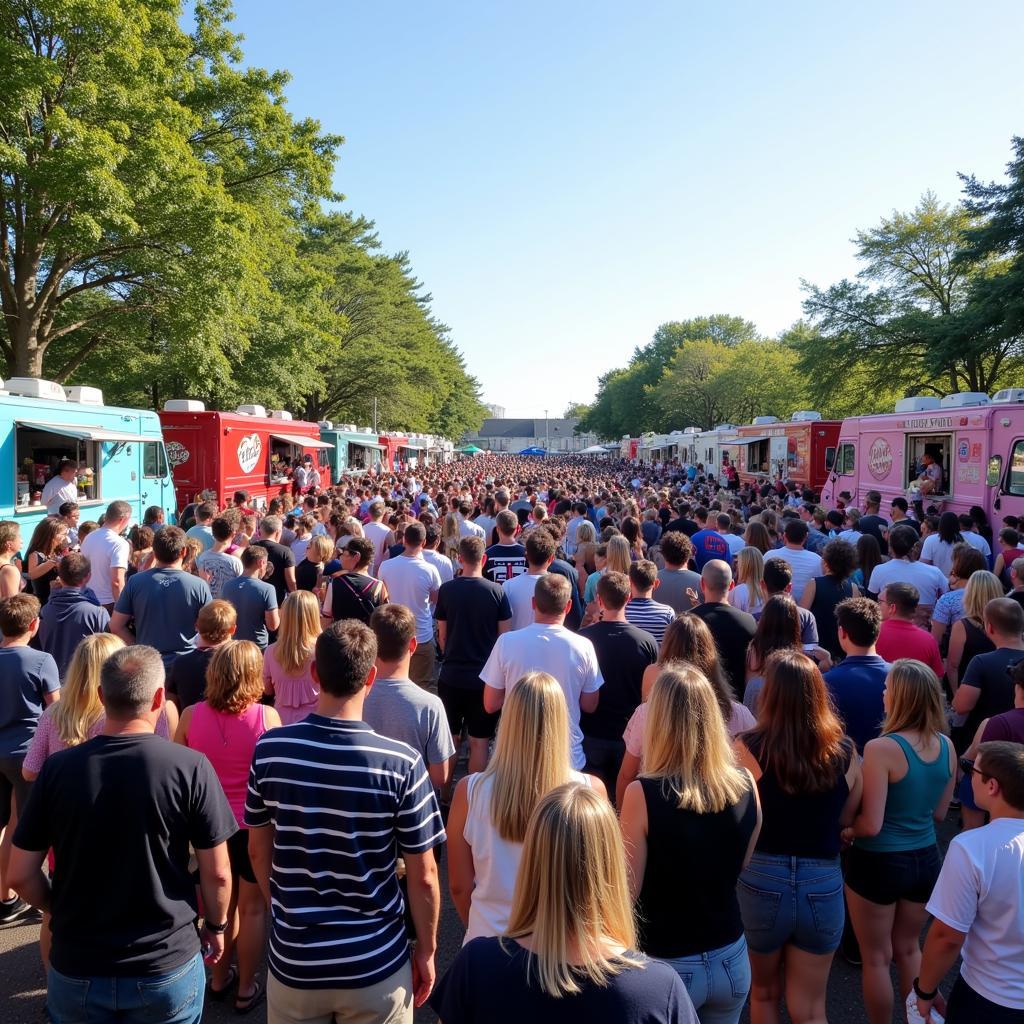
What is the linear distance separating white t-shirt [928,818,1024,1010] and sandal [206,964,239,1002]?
3.28m

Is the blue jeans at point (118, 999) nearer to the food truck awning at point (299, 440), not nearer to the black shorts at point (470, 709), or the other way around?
the black shorts at point (470, 709)

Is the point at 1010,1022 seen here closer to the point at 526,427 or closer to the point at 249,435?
the point at 249,435

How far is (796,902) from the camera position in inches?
115

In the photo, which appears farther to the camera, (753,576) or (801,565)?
(801,565)

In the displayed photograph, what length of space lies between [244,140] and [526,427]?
150 meters

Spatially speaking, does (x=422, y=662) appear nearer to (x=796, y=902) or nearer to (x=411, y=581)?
(x=411, y=581)

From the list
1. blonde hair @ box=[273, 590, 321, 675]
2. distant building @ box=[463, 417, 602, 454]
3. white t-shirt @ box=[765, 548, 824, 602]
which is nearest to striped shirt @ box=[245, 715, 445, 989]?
blonde hair @ box=[273, 590, 321, 675]

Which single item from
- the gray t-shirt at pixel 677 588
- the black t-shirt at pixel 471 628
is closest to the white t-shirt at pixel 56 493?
the black t-shirt at pixel 471 628

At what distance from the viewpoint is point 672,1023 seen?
5.14ft

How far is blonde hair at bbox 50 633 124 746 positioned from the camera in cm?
339

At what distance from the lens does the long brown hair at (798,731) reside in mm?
2924

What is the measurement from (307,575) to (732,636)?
15.1 feet

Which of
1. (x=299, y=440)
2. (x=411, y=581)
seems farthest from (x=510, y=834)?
(x=299, y=440)

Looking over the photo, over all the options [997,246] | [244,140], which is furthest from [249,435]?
[997,246]
